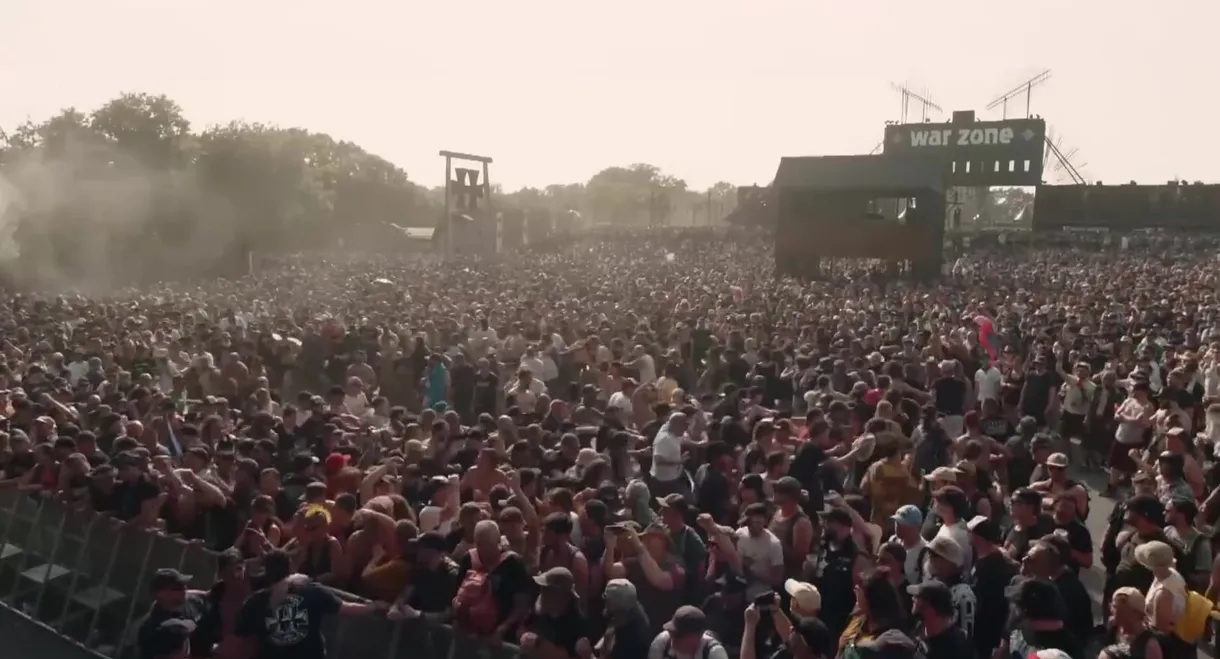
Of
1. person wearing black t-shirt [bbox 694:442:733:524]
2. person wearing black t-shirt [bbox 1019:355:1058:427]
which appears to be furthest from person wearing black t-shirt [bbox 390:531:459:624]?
person wearing black t-shirt [bbox 1019:355:1058:427]

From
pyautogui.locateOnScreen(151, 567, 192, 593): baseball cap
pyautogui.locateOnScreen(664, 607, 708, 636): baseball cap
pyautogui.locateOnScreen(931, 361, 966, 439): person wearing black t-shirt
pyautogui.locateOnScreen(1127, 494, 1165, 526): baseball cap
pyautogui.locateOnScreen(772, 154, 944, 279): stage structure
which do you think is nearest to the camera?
pyautogui.locateOnScreen(664, 607, 708, 636): baseball cap

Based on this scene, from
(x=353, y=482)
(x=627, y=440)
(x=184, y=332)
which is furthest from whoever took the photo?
(x=184, y=332)

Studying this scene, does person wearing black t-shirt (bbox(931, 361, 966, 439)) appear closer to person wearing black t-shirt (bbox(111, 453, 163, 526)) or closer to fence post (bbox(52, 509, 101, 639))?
person wearing black t-shirt (bbox(111, 453, 163, 526))

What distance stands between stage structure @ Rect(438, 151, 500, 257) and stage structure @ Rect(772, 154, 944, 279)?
16546 mm

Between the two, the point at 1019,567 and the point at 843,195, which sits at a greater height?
the point at 843,195

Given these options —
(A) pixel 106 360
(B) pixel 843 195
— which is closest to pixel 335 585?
(A) pixel 106 360

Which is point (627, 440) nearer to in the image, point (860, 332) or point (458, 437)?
point (458, 437)

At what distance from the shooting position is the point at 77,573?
25.2ft

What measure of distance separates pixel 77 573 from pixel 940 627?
621 cm

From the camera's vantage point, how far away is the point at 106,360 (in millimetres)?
14344

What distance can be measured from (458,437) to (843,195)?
83.1 feet

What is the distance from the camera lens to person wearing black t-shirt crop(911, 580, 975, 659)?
446cm

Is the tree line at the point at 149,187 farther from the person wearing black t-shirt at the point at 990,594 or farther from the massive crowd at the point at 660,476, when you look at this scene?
the person wearing black t-shirt at the point at 990,594

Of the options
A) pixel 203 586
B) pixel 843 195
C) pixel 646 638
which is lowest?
pixel 203 586
